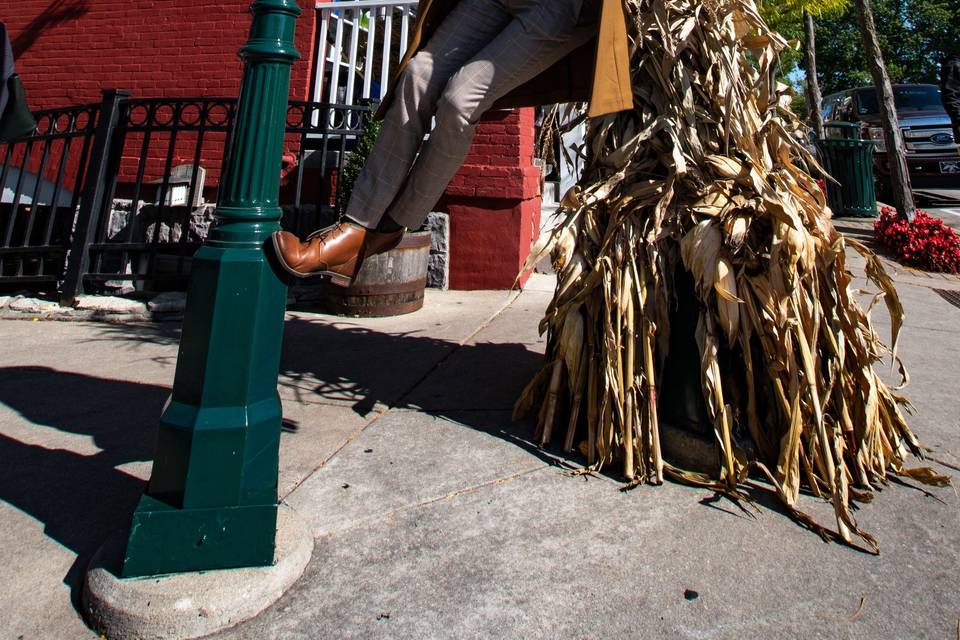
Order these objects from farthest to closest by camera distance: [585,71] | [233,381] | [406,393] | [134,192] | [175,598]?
1. [134,192]
2. [406,393]
3. [585,71]
4. [233,381]
5. [175,598]

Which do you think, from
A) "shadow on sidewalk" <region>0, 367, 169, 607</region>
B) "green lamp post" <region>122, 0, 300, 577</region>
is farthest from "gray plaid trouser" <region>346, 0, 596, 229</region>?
"shadow on sidewalk" <region>0, 367, 169, 607</region>

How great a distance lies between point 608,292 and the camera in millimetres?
2557

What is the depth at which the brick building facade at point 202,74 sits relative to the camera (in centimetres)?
608

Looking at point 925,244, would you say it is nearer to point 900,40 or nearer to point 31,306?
point 31,306

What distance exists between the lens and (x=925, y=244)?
8172 millimetres

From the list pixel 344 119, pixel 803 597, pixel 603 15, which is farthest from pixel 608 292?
pixel 344 119

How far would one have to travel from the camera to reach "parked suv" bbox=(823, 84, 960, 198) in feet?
50.9

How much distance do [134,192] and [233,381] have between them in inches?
212

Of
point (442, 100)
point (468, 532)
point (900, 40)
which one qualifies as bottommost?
point (468, 532)

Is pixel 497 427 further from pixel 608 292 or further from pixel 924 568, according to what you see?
pixel 924 568

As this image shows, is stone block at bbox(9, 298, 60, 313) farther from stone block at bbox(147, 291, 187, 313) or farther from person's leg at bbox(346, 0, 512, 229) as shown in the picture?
person's leg at bbox(346, 0, 512, 229)

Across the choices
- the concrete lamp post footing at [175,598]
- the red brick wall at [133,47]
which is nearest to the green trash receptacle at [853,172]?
the red brick wall at [133,47]

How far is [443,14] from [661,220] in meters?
1.11

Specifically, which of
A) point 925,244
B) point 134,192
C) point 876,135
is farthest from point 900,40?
point 134,192
